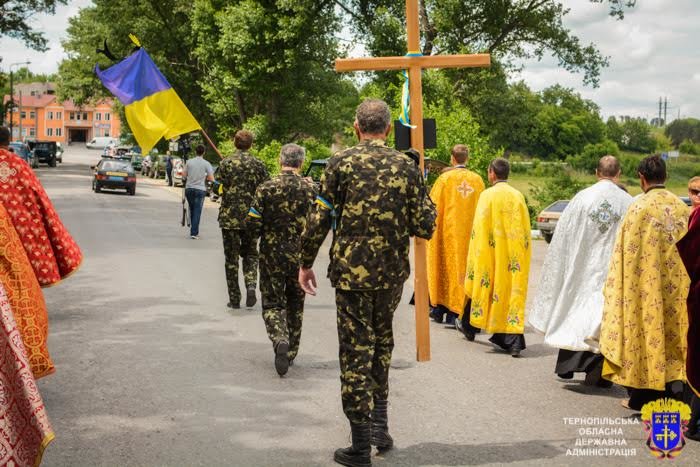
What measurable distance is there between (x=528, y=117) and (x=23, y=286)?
85.7ft

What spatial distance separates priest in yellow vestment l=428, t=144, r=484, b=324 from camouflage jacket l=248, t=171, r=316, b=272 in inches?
97.9

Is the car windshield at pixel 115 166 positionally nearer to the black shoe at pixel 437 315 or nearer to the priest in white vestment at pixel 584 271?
the black shoe at pixel 437 315

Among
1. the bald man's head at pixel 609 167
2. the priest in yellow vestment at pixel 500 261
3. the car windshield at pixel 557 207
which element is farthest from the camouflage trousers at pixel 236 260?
the car windshield at pixel 557 207

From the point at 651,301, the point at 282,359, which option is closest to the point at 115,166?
the point at 282,359

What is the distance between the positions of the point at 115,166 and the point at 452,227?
1106 inches

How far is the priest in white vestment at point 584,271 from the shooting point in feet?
23.9

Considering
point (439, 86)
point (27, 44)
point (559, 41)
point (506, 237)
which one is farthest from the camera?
point (27, 44)

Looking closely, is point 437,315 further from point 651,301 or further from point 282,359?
point 651,301

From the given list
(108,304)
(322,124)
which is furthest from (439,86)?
(108,304)

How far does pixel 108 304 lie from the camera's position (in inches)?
423

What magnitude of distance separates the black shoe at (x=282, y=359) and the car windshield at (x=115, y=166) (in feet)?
97.4

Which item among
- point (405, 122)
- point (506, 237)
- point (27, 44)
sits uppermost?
point (27, 44)

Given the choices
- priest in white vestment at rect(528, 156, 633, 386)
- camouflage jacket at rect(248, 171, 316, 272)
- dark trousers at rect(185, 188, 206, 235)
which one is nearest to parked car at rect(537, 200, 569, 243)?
dark trousers at rect(185, 188, 206, 235)

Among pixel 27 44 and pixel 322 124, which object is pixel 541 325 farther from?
pixel 27 44
